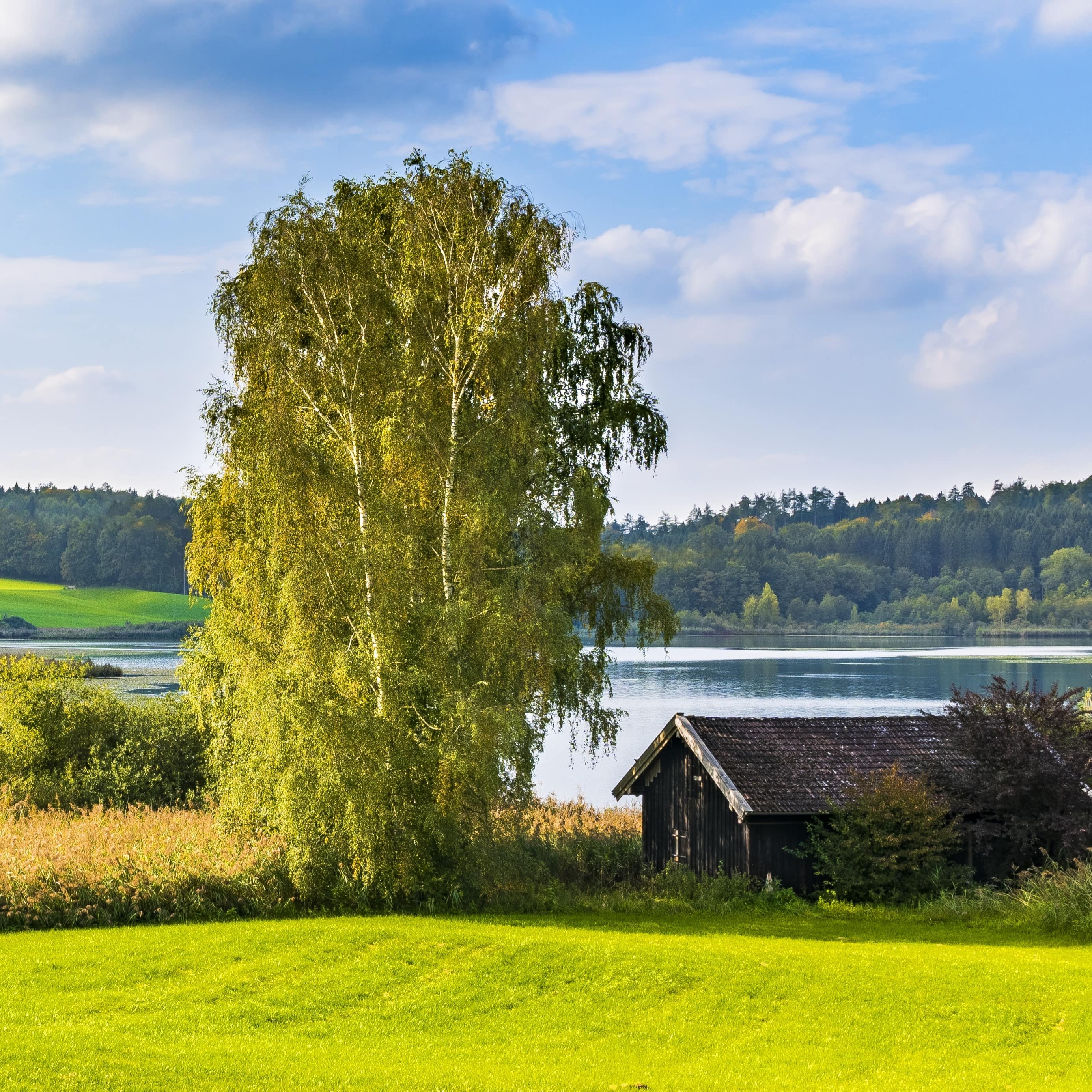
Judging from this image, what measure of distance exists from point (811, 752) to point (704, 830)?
2967 millimetres

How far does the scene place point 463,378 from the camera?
2223 centimetres

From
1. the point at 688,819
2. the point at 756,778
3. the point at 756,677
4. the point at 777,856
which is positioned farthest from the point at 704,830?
the point at 756,677

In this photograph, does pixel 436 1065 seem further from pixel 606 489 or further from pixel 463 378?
pixel 606 489

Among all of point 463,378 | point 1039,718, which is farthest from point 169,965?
point 1039,718

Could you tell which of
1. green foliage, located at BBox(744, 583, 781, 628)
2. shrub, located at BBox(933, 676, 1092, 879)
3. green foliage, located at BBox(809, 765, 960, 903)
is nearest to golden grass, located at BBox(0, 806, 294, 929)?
green foliage, located at BBox(809, 765, 960, 903)

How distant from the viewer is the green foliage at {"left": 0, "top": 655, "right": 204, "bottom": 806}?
30.5m

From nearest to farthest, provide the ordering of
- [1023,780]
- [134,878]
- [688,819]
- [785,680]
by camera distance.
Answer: [134,878], [1023,780], [688,819], [785,680]

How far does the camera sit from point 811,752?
26.5 metres

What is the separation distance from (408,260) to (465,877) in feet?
37.7

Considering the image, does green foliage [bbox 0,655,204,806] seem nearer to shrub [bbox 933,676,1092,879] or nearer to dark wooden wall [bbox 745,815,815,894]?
dark wooden wall [bbox 745,815,815,894]

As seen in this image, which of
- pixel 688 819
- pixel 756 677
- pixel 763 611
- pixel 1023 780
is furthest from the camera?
pixel 763 611

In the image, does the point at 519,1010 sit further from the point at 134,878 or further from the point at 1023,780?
the point at 1023,780

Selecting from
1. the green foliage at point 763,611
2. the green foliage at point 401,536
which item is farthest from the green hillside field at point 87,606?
the green foliage at point 401,536

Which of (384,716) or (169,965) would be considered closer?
(169,965)
